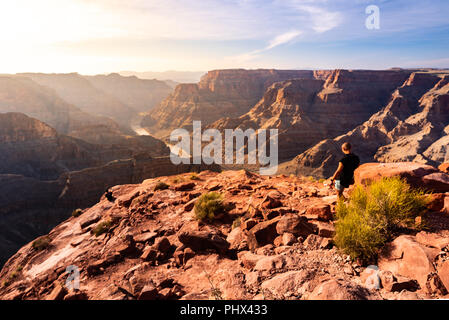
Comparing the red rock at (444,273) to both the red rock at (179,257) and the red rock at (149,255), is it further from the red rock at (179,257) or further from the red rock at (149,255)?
the red rock at (149,255)

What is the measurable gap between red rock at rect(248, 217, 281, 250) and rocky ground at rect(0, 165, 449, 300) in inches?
0.9

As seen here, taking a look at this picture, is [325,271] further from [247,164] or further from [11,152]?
[11,152]

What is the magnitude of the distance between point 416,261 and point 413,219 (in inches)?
45.3

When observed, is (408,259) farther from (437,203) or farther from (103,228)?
(103,228)

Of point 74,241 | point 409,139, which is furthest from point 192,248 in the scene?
point 409,139

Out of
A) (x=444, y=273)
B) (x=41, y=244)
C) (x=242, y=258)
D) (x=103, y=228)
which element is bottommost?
(x=41, y=244)

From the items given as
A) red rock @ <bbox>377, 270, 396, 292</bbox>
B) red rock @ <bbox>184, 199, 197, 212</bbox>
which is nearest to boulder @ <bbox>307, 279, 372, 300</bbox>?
red rock @ <bbox>377, 270, 396, 292</bbox>

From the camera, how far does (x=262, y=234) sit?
17.6ft

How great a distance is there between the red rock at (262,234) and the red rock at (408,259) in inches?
84.1

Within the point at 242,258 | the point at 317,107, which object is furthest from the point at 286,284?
the point at 317,107

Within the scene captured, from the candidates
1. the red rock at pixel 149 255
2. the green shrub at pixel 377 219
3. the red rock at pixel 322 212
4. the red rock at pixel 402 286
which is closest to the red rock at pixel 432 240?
the green shrub at pixel 377 219

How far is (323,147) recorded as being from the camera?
6269 centimetres

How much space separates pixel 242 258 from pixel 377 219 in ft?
8.86

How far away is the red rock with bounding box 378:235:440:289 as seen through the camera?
10.9 feet
